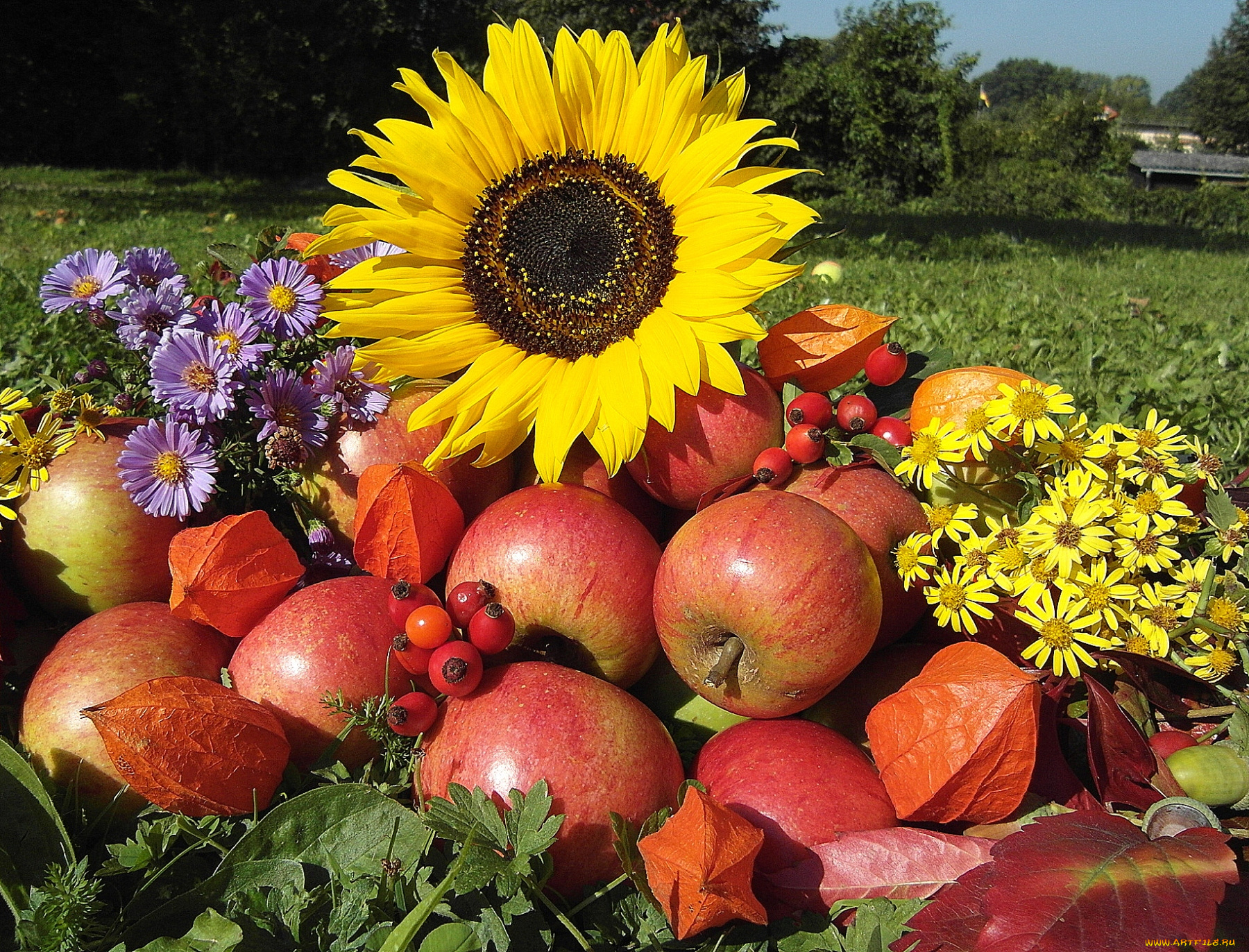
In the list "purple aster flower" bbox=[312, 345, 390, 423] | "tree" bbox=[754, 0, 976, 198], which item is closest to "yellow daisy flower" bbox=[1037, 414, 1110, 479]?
"purple aster flower" bbox=[312, 345, 390, 423]

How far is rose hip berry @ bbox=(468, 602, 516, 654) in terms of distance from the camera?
1393 millimetres

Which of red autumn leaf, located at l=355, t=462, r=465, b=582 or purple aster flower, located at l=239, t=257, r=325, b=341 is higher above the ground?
purple aster flower, located at l=239, t=257, r=325, b=341

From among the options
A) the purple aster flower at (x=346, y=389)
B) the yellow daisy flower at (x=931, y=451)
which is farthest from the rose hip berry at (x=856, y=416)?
the purple aster flower at (x=346, y=389)

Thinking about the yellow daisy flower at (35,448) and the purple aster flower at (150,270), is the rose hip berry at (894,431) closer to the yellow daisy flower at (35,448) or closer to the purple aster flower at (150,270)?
the purple aster flower at (150,270)

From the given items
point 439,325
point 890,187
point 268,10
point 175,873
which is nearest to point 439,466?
point 439,325

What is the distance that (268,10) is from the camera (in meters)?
18.8

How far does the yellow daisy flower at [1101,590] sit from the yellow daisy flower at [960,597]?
0.11 m

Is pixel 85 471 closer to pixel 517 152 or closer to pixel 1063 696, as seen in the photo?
pixel 517 152

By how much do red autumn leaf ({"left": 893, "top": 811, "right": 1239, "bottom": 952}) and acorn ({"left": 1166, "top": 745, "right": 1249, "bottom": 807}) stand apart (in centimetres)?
17

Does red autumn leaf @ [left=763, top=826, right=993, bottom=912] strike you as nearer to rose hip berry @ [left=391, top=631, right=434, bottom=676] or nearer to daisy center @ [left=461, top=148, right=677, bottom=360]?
rose hip berry @ [left=391, top=631, right=434, bottom=676]

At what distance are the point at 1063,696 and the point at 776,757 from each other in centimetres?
51

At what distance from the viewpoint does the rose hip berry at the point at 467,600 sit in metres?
1.44

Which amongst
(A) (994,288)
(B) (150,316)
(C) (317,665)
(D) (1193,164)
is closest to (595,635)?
(C) (317,665)

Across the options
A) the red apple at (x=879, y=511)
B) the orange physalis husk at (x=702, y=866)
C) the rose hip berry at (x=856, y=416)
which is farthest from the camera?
the rose hip berry at (x=856, y=416)
